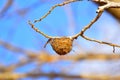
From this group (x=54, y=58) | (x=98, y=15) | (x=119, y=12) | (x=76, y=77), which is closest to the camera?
(x=98, y=15)

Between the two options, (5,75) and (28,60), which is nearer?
(5,75)

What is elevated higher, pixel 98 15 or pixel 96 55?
pixel 96 55

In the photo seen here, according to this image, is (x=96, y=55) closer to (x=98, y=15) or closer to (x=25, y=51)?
(x=25, y=51)

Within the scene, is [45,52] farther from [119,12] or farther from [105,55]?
[119,12]

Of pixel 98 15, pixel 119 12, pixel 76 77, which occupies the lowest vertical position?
pixel 98 15

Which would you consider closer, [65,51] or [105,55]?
[65,51]

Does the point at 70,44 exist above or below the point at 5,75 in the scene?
below

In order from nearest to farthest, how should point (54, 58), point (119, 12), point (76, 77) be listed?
point (119, 12)
point (76, 77)
point (54, 58)

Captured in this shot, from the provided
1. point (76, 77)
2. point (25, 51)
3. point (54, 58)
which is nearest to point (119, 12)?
Answer: point (76, 77)

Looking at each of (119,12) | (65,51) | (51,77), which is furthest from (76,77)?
(65,51)
